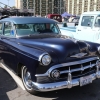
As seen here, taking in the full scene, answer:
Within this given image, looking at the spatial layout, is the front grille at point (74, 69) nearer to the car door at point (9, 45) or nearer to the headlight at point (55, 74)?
the headlight at point (55, 74)

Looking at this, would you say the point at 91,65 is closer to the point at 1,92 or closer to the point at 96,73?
the point at 96,73

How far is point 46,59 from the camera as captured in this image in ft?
11.3

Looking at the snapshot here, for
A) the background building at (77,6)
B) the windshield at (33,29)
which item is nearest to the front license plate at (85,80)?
the windshield at (33,29)

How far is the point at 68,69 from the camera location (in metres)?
3.60

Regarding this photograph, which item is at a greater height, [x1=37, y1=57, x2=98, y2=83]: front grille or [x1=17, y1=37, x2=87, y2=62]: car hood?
[x1=17, y1=37, x2=87, y2=62]: car hood

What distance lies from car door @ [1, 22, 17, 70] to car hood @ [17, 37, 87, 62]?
0.39m

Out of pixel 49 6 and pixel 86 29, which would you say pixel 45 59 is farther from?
pixel 49 6

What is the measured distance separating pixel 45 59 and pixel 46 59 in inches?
0.7

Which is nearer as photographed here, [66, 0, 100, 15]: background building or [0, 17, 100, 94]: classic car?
[0, 17, 100, 94]: classic car

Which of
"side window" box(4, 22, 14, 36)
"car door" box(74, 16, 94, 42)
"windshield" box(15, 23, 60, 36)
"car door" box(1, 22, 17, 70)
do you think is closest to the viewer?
"car door" box(1, 22, 17, 70)

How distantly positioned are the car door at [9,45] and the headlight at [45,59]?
0.99 metres

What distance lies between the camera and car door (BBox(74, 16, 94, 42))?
7.99 metres

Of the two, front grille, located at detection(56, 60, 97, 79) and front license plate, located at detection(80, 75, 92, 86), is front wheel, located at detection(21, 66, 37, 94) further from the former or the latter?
front license plate, located at detection(80, 75, 92, 86)

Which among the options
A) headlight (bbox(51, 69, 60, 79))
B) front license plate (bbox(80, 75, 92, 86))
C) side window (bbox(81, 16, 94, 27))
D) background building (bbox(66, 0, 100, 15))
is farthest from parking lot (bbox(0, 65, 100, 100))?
background building (bbox(66, 0, 100, 15))
